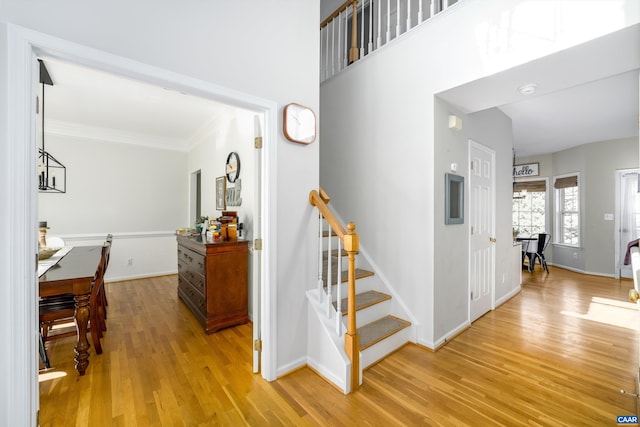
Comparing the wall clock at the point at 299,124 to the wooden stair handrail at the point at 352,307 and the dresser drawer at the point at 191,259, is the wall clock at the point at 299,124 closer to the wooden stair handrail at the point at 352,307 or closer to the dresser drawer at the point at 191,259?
the wooden stair handrail at the point at 352,307

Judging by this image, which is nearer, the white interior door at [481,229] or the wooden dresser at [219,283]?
the wooden dresser at [219,283]

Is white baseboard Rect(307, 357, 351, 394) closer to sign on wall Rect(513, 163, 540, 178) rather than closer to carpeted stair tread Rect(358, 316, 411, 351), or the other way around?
carpeted stair tread Rect(358, 316, 411, 351)

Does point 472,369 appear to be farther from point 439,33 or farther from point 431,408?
point 439,33

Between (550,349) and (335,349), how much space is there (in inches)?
84.4

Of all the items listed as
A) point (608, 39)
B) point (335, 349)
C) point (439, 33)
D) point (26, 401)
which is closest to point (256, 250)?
point (335, 349)

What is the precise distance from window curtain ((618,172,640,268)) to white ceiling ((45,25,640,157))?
900 millimetres

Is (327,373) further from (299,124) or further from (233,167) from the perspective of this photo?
(233,167)

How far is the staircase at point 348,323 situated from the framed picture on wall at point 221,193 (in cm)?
Answer: 198

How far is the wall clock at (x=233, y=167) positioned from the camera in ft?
12.2

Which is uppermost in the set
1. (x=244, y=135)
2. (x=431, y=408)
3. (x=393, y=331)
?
(x=244, y=135)

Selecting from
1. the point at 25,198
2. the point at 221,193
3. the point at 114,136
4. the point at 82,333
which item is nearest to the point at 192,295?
the point at 82,333

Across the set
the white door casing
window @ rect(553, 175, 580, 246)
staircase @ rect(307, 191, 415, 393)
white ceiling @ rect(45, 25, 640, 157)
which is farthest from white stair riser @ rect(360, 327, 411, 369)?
window @ rect(553, 175, 580, 246)

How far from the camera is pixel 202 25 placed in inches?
69.1

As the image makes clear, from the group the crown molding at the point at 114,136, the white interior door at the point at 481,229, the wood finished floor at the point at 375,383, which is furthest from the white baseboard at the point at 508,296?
the crown molding at the point at 114,136
